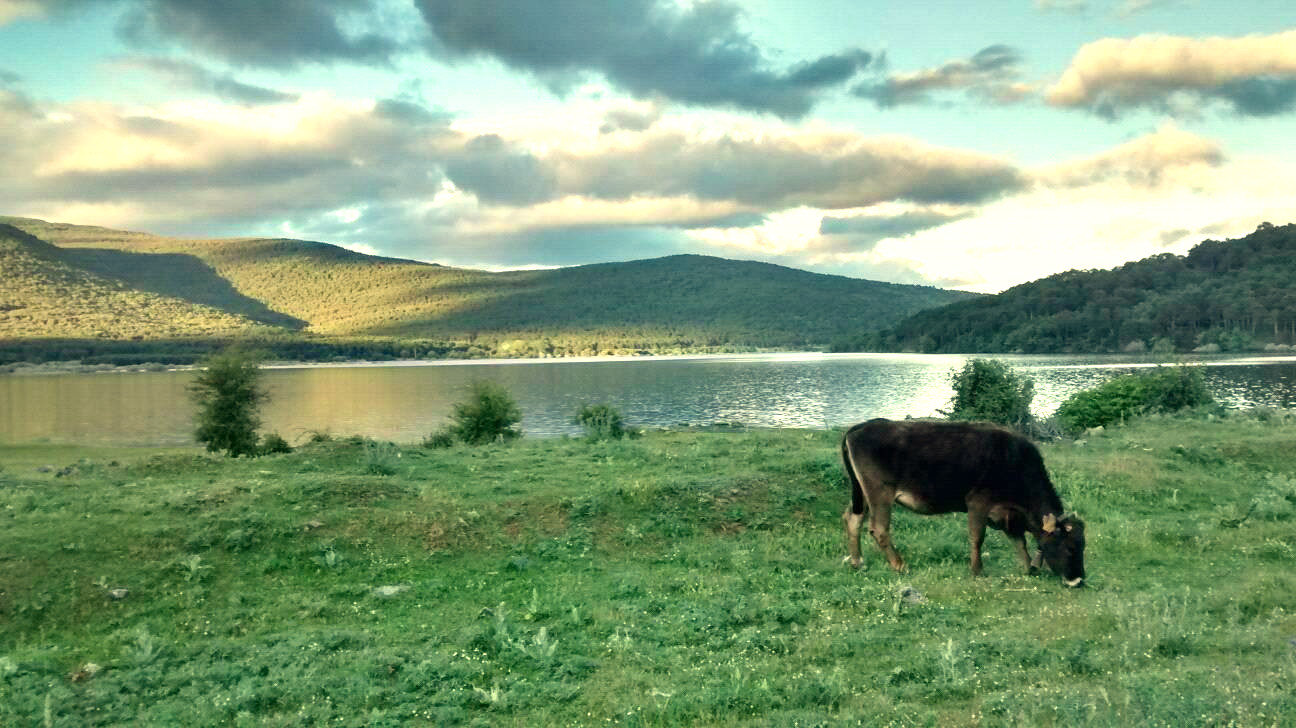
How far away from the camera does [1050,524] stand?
44.9ft

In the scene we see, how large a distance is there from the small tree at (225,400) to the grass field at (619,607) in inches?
779

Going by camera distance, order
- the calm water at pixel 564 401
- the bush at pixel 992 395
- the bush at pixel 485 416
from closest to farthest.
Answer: the bush at pixel 992 395, the bush at pixel 485 416, the calm water at pixel 564 401

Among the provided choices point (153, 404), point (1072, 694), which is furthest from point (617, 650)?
point (153, 404)

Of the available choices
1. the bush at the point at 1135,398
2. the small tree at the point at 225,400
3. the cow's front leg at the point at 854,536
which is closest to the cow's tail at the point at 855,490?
the cow's front leg at the point at 854,536

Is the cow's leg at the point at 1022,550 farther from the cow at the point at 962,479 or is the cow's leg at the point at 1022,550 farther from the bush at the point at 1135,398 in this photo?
the bush at the point at 1135,398

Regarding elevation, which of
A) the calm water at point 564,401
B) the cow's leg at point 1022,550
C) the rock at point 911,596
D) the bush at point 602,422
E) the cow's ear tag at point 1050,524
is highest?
the cow's ear tag at point 1050,524

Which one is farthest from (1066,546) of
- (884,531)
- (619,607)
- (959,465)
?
(619,607)

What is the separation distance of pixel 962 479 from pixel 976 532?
99cm

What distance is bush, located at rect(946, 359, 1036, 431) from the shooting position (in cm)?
4575

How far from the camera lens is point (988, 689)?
8.30 meters

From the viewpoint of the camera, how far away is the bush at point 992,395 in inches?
1801

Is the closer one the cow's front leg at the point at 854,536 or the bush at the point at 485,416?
the cow's front leg at the point at 854,536

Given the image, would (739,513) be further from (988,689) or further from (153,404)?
(153,404)

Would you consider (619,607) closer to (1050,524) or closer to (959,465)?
(959,465)
